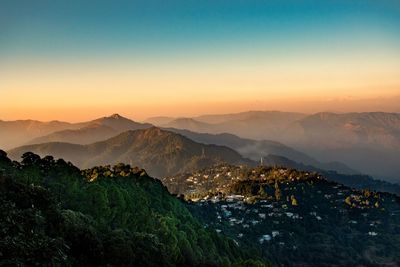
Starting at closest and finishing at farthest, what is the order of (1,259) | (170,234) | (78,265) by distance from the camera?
(1,259) → (78,265) → (170,234)

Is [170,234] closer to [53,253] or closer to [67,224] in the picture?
[67,224]

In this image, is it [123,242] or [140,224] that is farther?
[140,224]

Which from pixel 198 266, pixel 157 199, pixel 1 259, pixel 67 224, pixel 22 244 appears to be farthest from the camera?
pixel 157 199

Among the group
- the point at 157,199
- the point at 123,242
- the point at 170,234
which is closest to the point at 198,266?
the point at 170,234

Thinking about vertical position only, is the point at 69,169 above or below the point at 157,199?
above

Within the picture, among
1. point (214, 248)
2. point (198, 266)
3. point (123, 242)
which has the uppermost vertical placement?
point (123, 242)

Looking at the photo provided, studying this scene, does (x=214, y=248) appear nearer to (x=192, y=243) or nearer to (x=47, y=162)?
(x=192, y=243)
